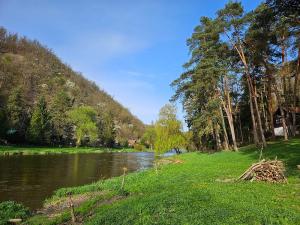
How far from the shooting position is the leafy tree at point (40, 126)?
97438mm

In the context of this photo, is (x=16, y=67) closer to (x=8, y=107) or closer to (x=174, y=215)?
A: (x=8, y=107)

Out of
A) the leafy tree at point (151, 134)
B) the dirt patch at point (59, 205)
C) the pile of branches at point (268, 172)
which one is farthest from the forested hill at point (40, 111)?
the pile of branches at point (268, 172)

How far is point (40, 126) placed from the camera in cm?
10056

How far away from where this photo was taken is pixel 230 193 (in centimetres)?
1505

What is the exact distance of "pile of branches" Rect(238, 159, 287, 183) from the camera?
59.8 feet

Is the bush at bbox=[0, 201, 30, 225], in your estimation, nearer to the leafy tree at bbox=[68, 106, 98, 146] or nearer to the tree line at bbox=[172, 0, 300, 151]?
the tree line at bbox=[172, 0, 300, 151]

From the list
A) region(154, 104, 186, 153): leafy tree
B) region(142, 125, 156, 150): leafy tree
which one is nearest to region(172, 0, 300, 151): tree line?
region(154, 104, 186, 153): leafy tree

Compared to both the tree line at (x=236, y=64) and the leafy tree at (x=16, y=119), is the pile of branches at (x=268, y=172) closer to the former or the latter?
the tree line at (x=236, y=64)

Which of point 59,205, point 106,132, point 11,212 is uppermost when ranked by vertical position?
point 106,132

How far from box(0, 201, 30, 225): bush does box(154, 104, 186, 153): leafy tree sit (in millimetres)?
38583

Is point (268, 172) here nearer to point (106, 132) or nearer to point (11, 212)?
point (11, 212)

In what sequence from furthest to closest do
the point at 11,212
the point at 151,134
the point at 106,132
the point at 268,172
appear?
Answer: the point at 106,132, the point at 151,134, the point at 268,172, the point at 11,212

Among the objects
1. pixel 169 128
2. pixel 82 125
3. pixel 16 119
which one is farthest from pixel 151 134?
pixel 82 125

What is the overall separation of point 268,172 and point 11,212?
50.1ft
